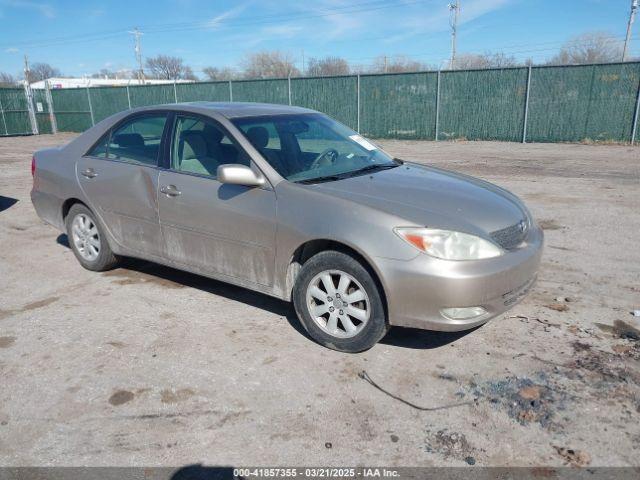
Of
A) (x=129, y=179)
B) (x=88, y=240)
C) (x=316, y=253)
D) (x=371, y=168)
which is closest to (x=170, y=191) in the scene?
(x=129, y=179)

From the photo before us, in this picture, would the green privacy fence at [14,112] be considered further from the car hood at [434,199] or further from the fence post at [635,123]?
the car hood at [434,199]

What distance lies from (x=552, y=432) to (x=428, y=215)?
4.71ft

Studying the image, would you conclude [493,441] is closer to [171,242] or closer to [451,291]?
[451,291]

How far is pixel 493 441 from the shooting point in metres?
2.72

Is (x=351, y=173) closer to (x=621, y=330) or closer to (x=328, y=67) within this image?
(x=621, y=330)

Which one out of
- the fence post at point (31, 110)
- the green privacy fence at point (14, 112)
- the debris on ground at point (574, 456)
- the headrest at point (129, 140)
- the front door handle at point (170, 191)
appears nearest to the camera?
the debris on ground at point (574, 456)

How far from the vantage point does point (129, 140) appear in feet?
15.9

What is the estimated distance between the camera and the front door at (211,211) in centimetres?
385

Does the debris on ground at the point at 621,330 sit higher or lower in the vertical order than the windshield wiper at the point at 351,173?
lower

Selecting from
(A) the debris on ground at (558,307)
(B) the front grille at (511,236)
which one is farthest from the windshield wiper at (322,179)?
(A) the debris on ground at (558,307)

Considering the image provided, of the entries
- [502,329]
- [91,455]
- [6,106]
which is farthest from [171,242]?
[6,106]

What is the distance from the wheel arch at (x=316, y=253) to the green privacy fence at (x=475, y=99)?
16.4 m

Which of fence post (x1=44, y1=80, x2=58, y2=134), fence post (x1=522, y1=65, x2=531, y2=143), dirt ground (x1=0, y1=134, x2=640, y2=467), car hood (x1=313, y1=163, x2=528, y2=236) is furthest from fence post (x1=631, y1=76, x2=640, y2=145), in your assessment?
fence post (x1=44, y1=80, x2=58, y2=134)

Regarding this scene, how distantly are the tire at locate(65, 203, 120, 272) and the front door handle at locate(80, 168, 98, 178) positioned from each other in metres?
0.34
